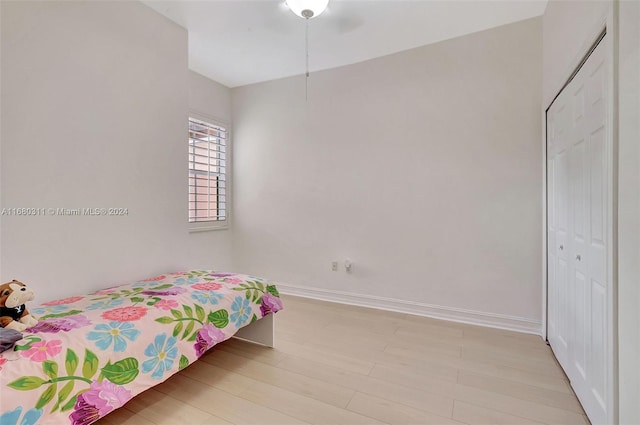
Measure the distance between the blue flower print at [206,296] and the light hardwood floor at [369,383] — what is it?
524 mm

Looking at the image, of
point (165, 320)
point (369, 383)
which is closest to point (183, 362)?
point (165, 320)

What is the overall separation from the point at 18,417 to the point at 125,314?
0.57m

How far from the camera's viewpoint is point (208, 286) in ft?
6.88

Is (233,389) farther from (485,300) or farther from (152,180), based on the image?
(485,300)

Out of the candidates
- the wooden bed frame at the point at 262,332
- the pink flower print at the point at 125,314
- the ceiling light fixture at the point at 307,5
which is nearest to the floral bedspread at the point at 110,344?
the pink flower print at the point at 125,314

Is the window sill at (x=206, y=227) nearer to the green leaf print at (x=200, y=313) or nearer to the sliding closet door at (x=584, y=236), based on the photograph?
the green leaf print at (x=200, y=313)

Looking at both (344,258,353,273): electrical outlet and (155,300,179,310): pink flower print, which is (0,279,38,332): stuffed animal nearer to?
(155,300,179,310): pink flower print

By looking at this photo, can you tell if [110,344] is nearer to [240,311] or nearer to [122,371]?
[122,371]

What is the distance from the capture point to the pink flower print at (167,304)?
5.59 ft

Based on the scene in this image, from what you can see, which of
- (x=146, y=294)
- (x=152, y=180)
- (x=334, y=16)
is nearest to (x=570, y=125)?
(x=334, y=16)

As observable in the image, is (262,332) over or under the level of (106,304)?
under

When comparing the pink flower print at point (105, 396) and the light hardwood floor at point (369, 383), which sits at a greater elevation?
the pink flower print at point (105, 396)

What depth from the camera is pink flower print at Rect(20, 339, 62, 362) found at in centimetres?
115

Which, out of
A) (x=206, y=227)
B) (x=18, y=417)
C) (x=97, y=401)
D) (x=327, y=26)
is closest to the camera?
(x=18, y=417)
